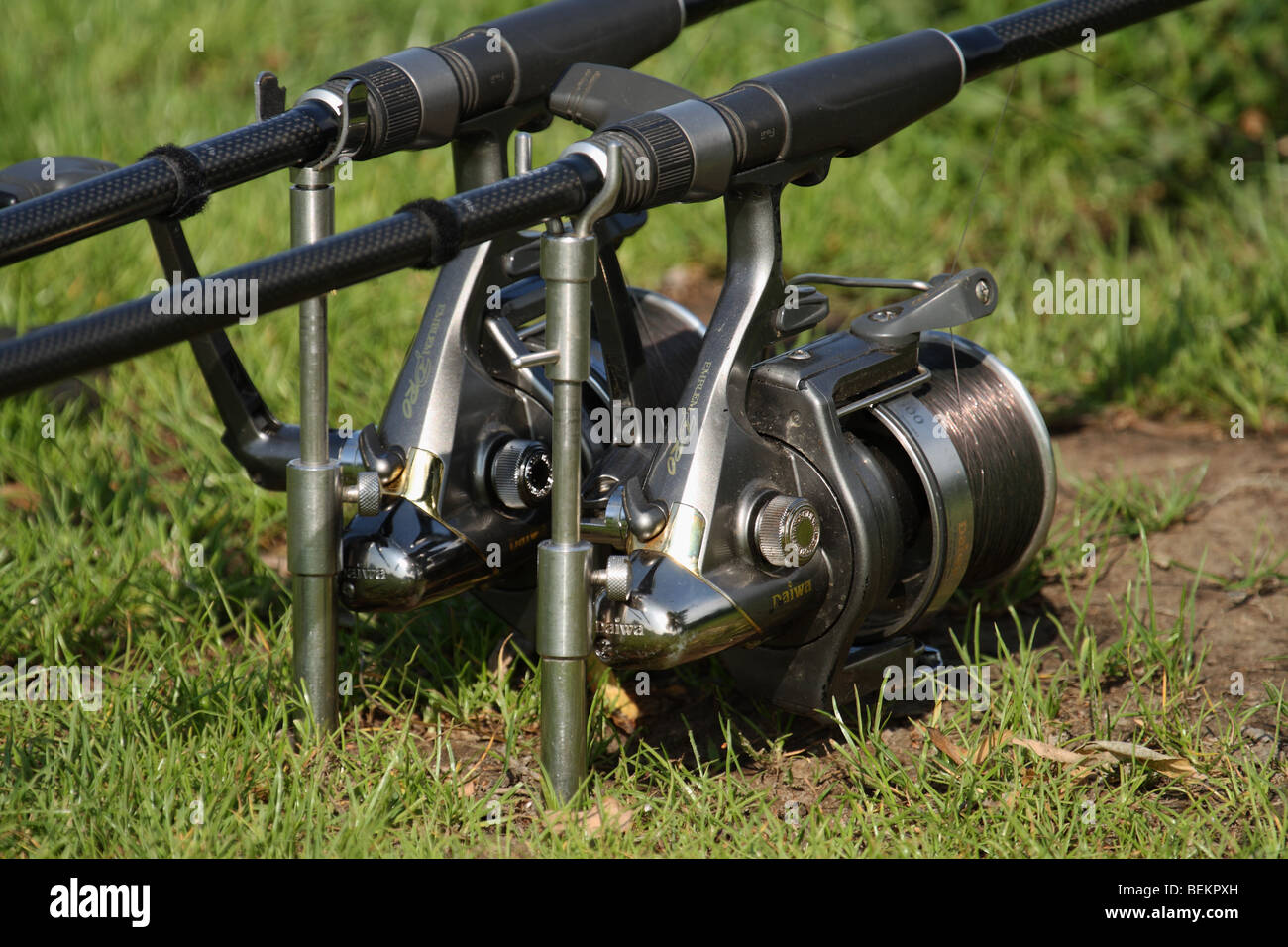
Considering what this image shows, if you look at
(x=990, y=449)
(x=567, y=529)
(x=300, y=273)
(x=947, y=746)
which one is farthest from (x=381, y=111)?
(x=947, y=746)

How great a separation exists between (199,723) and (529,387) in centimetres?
84

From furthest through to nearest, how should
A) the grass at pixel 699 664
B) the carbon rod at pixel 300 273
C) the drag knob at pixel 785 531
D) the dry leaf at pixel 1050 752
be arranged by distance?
1. the dry leaf at pixel 1050 752
2. the grass at pixel 699 664
3. the drag knob at pixel 785 531
4. the carbon rod at pixel 300 273

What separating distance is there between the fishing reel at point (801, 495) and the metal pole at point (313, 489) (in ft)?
1.43

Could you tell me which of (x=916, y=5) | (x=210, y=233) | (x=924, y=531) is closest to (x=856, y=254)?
(x=916, y=5)

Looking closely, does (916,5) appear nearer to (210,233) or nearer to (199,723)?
(210,233)

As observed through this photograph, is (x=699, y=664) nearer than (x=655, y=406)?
No

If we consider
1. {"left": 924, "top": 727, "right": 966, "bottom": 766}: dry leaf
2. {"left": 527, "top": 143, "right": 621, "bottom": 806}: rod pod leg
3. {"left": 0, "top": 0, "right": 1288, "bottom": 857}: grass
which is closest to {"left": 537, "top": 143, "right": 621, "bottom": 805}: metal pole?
{"left": 527, "top": 143, "right": 621, "bottom": 806}: rod pod leg

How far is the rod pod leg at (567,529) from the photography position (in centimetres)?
219

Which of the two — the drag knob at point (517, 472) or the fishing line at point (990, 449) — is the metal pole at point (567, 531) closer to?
the drag knob at point (517, 472)

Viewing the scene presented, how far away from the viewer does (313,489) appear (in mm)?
2545

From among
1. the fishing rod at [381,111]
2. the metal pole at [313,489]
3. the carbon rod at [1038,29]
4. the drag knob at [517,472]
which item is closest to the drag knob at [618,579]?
Answer: the drag knob at [517,472]
